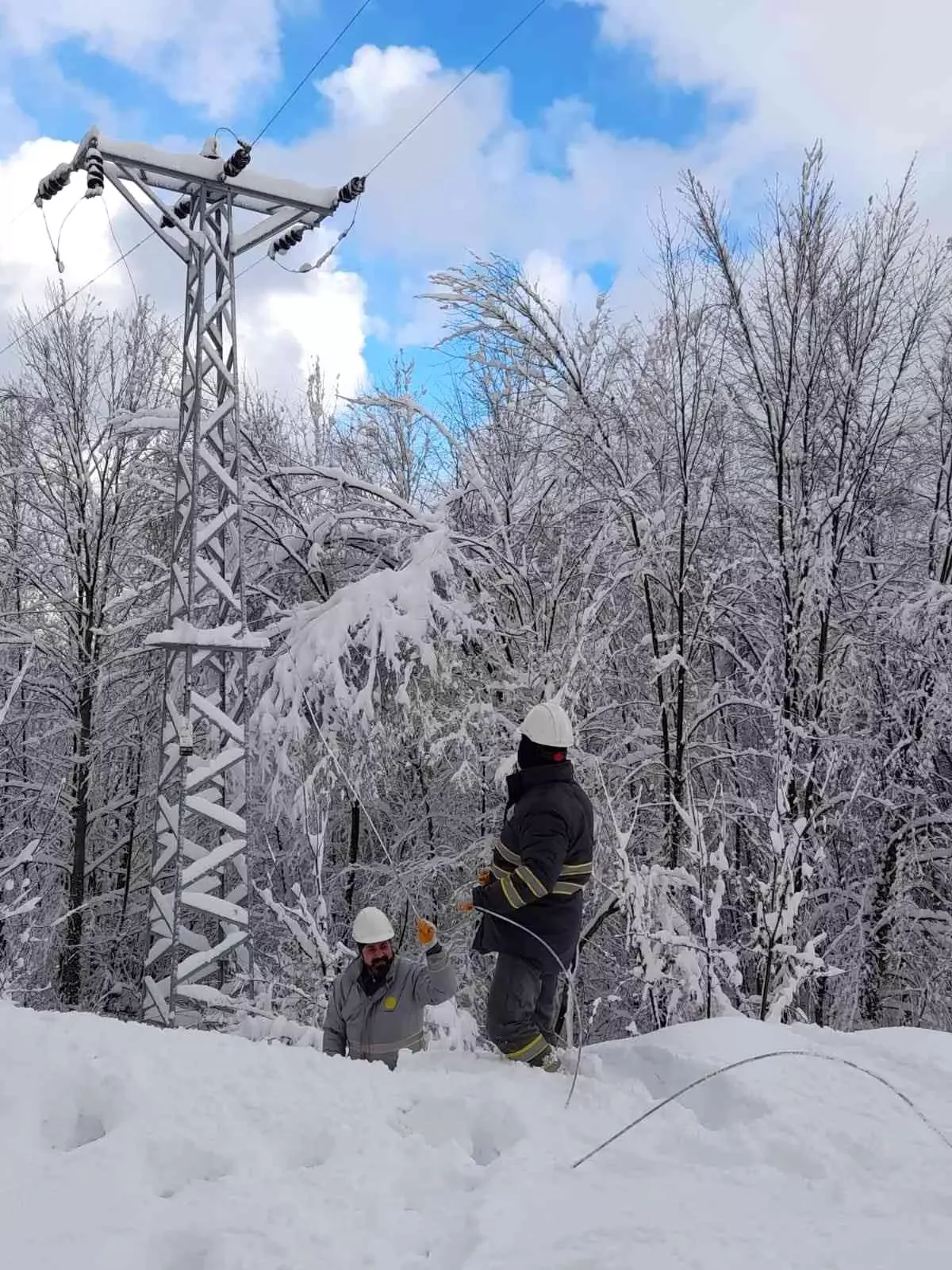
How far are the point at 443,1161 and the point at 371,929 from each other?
1.63 metres

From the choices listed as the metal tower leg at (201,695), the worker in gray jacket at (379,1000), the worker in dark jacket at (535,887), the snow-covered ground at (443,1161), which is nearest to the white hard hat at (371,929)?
the worker in gray jacket at (379,1000)

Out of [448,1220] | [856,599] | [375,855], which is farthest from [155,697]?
[448,1220]

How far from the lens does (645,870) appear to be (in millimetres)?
6996

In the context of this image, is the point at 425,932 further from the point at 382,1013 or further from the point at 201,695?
the point at 201,695

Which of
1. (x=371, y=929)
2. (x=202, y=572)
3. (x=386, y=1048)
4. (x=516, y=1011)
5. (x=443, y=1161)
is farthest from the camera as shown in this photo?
(x=202, y=572)

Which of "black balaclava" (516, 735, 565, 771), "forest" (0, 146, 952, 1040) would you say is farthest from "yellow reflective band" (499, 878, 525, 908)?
"forest" (0, 146, 952, 1040)

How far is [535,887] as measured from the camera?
11.2ft

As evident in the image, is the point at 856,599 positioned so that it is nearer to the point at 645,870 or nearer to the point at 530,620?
the point at 530,620

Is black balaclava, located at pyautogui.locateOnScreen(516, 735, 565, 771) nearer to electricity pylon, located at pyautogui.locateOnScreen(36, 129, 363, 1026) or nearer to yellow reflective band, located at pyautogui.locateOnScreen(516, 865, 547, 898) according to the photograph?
yellow reflective band, located at pyautogui.locateOnScreen(516, 865, 547, 898)

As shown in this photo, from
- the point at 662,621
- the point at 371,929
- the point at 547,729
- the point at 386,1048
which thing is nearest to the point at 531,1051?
the point at 386,1048

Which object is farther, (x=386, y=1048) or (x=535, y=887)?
(x=386, y=1048)

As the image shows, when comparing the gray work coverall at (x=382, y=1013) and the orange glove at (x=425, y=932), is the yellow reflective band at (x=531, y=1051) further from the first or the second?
the orange glove at (x=425, y=932)

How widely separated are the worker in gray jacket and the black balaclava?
2.83 ft

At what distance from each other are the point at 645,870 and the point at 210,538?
4159mm
